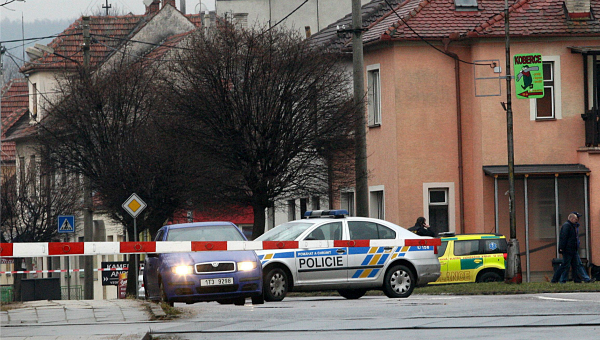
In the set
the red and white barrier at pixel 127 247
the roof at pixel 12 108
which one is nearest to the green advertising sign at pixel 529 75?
the red and white barrier at pixel 127 247

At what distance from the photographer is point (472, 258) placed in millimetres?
27250

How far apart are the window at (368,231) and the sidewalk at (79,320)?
13.9ft

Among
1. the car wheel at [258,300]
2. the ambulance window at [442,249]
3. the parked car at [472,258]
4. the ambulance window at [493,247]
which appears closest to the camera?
the car wheel at [258,300]

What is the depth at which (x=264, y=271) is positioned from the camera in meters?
19.3

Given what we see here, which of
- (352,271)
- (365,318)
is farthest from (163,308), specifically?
(352,271)

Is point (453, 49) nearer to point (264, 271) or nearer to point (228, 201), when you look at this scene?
point (228, 201)

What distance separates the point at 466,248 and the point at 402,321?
547 inches

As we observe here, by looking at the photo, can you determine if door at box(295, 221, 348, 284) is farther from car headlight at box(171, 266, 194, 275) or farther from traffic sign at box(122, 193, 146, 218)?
traffic sign at box(122, 193, 146, 218)

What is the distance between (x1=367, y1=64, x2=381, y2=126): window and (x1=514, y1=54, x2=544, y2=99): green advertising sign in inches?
297

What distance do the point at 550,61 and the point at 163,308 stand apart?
19.6m

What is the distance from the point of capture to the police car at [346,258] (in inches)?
764

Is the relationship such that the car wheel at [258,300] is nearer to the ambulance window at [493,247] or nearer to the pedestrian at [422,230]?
the pedestrian at [422,230]

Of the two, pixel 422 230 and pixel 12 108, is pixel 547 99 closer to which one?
pixel 422 230

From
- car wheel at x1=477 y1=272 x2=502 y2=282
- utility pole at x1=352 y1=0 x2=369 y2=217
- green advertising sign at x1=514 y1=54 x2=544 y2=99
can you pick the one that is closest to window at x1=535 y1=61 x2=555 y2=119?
green advertising sign at x1=514 y1=54 x2=544 y2=99
